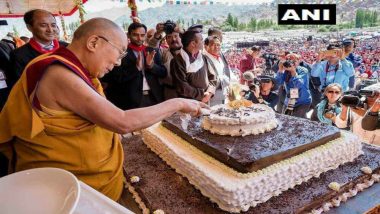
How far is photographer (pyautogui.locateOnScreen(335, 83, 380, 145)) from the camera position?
8.77 ft

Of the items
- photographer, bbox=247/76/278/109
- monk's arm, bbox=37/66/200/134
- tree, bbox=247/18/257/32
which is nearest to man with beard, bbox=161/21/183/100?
photographer, bbox=247/76/278/109

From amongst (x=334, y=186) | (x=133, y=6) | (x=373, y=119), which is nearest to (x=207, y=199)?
Answer: (x=334, y=186)

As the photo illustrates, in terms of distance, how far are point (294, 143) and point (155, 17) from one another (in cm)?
585

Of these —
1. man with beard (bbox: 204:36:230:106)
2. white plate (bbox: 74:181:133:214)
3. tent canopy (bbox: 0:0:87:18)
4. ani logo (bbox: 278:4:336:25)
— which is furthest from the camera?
tent canopy (bbox: 0:0:87:18)

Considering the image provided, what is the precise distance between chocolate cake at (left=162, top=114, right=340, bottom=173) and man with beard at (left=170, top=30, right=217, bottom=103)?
48.0 inches

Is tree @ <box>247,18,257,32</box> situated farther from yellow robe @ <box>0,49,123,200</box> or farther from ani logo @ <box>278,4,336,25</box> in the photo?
yellow robe @ <box>0,49,123,200</box>

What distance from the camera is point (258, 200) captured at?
5.20ft

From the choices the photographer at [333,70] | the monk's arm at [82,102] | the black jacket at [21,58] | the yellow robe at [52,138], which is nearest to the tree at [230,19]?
the photographer at [333,70]

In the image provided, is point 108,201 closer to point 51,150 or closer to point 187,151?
point 51,150

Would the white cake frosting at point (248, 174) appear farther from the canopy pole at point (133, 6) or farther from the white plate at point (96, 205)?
the canopy pole at point (133, 6)

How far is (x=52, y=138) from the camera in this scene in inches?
58.1

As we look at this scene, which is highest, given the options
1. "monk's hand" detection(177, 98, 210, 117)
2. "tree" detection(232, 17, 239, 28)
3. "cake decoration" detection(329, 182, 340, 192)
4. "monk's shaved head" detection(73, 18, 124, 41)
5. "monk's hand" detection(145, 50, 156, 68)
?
"tree" detection(232, 17, 239, 28)

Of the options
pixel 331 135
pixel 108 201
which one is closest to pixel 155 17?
pixel 331 135

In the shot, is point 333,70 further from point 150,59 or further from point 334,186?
point 334,186
